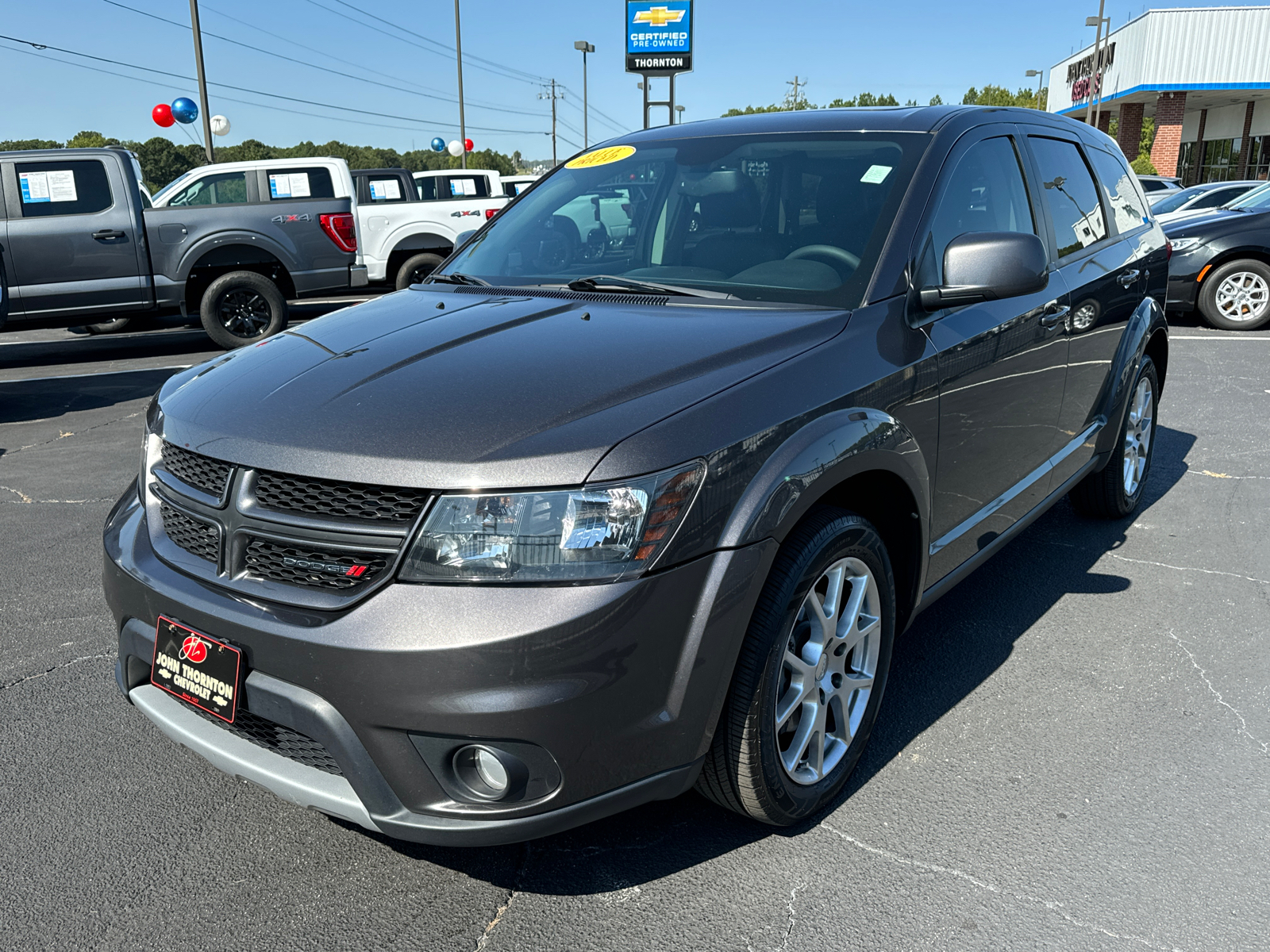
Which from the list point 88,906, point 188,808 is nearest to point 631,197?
point 188,808

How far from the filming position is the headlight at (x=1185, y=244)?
1091 cm

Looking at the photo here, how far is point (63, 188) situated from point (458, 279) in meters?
8.64

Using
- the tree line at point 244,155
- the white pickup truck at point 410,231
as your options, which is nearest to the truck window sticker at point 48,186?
the white pickup truck at point 410,231

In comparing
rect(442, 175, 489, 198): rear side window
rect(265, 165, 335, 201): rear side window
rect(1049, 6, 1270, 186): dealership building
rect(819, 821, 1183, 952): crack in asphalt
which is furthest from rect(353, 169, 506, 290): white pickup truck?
rect(1049, 6, 1270, 186): dealership building

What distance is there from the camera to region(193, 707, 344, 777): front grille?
2.13m

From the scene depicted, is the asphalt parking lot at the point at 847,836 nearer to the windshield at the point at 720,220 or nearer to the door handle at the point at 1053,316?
the door handle at the point at 1053,316

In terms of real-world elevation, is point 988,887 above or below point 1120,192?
below

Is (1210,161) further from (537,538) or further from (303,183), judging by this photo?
(537,538)

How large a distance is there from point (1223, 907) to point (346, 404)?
2281 mm

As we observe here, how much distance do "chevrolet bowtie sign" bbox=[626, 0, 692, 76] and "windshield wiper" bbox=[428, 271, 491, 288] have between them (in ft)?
80.8

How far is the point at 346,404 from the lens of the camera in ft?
7.33

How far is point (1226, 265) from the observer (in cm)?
1105

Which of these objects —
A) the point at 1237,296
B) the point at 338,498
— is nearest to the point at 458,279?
the point at 338,498

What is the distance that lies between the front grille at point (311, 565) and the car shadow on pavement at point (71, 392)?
684 cm
